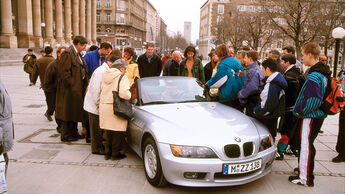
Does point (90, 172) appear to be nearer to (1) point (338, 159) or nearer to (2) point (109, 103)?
(2) point (109, 103)

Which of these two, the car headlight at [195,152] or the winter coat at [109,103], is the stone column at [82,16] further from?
the car headlight at [195,152]

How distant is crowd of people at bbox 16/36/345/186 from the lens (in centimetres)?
433

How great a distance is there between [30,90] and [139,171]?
10583 mm

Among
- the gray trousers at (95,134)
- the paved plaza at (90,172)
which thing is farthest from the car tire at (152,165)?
the gray trousers at (95,134)

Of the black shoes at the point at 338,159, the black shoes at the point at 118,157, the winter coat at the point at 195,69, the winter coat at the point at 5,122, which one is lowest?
the black shoes at the point at 338,159

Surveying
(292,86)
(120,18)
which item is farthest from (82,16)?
(292,86)

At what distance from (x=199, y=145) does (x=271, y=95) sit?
1.73 m

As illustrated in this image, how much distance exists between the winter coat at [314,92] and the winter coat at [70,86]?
4.24m

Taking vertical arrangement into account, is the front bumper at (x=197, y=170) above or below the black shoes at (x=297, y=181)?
above

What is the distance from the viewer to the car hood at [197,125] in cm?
385

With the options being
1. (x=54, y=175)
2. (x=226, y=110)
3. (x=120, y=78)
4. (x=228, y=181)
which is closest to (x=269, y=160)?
(x=228, y=181)

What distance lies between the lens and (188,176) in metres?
3.79

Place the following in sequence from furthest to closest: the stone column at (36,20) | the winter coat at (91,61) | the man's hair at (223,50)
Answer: the stone column at (36,20), the winter coat at (91,61), the man's hair at (223,50)

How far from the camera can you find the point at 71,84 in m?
6.00
